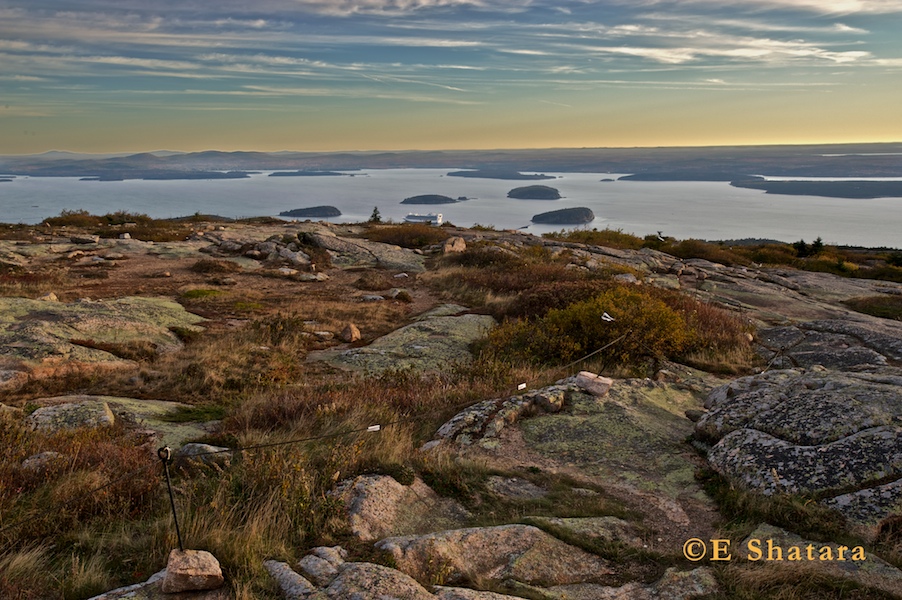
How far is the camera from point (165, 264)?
28.1m

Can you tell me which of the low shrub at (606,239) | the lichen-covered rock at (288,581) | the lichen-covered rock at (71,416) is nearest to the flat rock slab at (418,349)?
the lichen-covered rock at (71,416)

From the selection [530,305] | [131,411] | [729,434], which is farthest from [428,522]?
[530,305]

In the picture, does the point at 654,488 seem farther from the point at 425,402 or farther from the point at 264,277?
the point at 264,277

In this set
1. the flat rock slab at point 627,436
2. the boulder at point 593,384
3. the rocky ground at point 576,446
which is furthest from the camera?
the boulder at point 593,384

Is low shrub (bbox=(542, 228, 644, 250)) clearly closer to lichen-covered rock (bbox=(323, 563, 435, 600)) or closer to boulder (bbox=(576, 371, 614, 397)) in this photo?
boulder (bbox=(576, 371, 614, 397))

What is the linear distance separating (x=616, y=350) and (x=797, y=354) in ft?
16.5

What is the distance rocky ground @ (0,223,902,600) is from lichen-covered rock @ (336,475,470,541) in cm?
2

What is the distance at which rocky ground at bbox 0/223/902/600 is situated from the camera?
4.35 m

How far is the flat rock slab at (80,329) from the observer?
37.1 feet

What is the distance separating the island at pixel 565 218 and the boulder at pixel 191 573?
407ft

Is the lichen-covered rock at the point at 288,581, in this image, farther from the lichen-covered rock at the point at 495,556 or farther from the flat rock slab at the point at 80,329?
the flat rock slab at the point at 80,329

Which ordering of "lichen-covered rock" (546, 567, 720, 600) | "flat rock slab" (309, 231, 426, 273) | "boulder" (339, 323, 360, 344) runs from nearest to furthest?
"lichen-covered rock" (546, 567, 720, 600)
"boulder" (339, 323, 360, 344)
"flat rock slab" (309, 231, 426, 273)

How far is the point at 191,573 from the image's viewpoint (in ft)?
12.1

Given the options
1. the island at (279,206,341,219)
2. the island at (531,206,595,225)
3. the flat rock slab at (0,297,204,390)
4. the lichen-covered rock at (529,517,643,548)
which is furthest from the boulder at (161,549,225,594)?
the island at (531,206,595,225)
